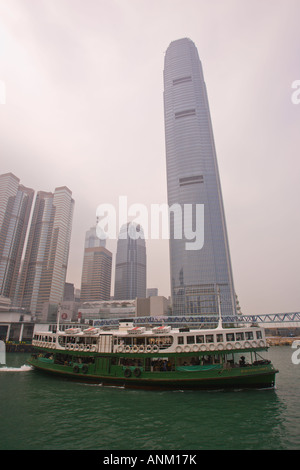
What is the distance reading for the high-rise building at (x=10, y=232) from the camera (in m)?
179

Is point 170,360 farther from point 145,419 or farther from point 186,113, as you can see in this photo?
point 186,113

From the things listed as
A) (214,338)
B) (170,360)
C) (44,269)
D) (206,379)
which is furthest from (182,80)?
(206,379)

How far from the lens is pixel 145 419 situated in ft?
55.2

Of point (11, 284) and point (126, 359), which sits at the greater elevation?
point (11, 284)

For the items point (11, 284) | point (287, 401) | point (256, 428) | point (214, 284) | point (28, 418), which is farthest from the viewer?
point (11, 284)

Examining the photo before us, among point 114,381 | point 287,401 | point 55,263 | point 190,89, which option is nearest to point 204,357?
point 287,401

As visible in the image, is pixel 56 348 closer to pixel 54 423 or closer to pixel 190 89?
pixel 54 423

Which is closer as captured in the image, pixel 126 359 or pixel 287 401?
pixel 287 401

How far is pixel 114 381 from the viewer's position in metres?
26.3

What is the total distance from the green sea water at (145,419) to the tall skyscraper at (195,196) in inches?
4359

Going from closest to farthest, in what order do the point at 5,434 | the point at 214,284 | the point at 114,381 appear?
the point at 5,434 < the point at 114,381 < the point at 214,284

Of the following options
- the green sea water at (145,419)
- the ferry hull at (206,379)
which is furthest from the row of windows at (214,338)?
the green sea water at (145,419)

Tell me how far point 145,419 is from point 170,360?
10.4 metres

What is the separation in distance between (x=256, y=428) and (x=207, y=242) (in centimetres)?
12689
